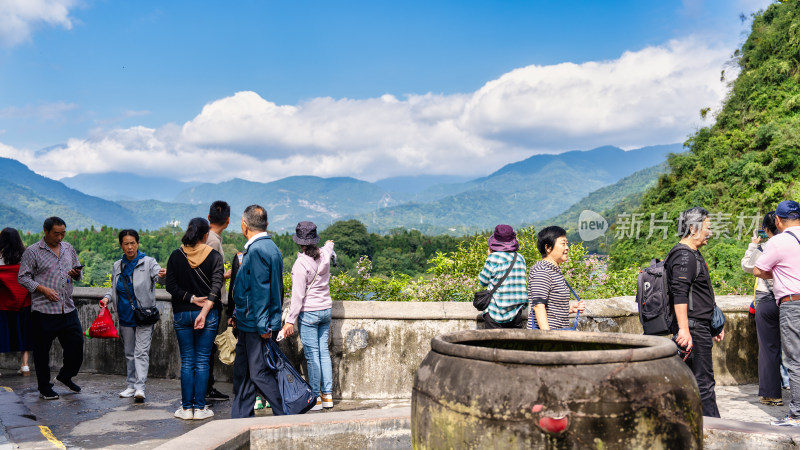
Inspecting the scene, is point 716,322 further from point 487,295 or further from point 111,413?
point 111,413

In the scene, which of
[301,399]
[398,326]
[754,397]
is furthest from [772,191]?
[301,399]

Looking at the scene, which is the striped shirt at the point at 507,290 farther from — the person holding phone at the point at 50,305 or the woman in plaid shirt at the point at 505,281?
the person holding phone at the point at 50,305

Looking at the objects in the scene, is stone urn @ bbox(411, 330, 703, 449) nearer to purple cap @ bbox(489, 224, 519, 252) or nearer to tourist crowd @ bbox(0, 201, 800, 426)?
tourist crowd @ bbox(0, 201, 800, 426)

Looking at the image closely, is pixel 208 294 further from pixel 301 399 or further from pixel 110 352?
pixel 110 352

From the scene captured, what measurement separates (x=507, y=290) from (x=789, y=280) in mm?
2131

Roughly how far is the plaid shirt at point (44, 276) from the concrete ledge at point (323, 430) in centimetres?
379

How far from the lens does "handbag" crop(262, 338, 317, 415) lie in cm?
465

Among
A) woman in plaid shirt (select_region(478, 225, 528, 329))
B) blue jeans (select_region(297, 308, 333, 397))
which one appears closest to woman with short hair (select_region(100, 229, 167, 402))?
blue jeans (select_region(297, 308, 333, 397))

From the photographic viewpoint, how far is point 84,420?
5.33m

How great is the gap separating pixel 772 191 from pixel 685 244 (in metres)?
25.3

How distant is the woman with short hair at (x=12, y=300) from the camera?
690cm

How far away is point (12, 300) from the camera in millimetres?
7051

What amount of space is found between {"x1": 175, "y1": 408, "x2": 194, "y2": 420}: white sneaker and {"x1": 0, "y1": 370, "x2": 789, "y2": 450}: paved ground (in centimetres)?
6

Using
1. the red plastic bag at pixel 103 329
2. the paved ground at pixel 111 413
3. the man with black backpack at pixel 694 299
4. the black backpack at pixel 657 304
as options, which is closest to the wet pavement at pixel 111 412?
the paved ground at pixel 111 413
